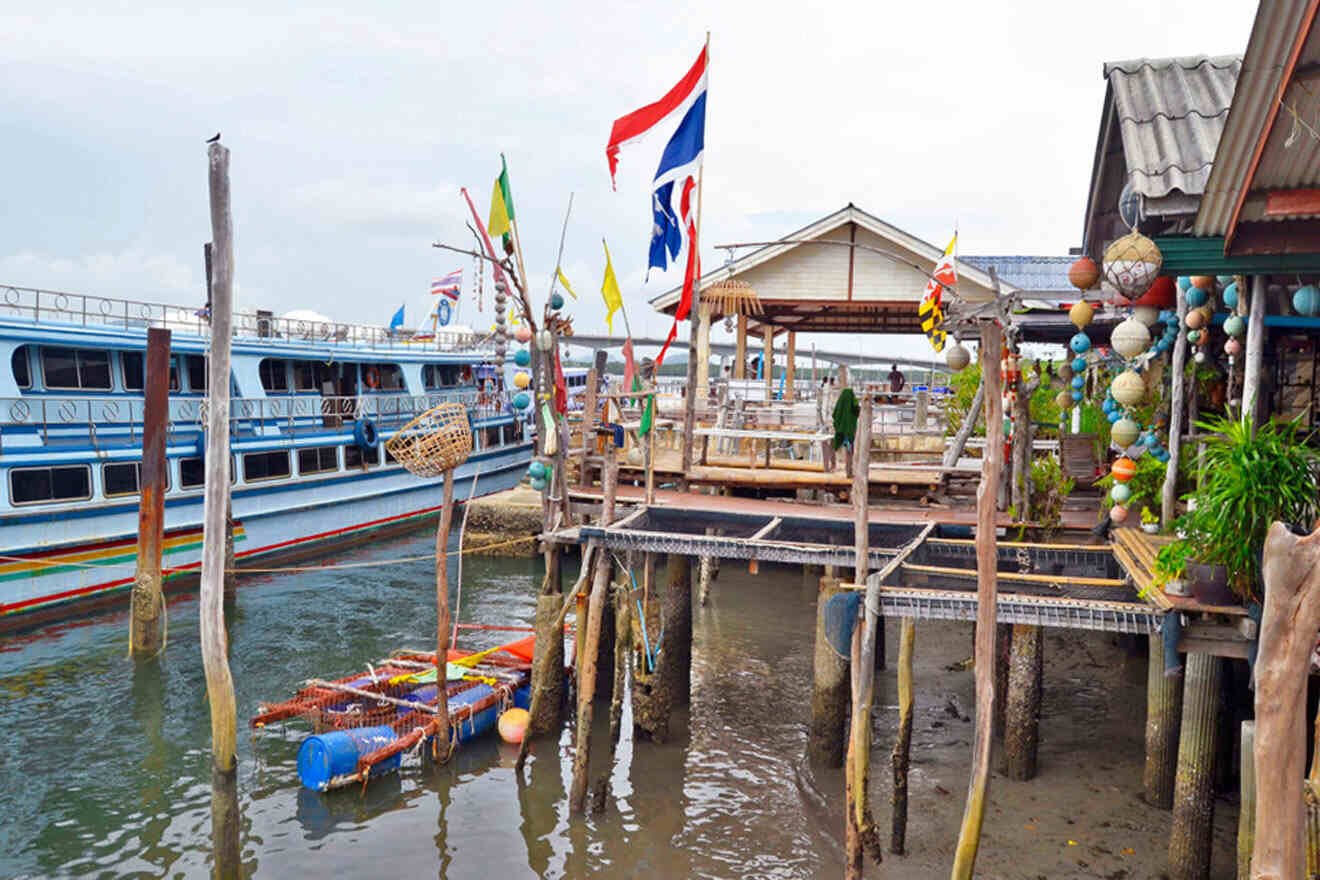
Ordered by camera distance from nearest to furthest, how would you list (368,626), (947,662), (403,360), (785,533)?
(785,533) → (947,662) → (368,626) → (403,360)

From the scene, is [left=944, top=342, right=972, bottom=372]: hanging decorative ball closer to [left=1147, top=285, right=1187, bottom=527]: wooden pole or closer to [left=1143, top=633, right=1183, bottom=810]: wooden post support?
[left=1147, top=285, right=1187, bottom=527]: wooden pole

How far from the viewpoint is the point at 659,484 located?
621 inches

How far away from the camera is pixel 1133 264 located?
802 centimetres

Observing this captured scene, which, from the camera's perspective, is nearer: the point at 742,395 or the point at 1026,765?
the point at 1026,765

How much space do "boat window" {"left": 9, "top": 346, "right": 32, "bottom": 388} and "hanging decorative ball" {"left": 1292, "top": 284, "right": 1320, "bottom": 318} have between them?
68.3 ft

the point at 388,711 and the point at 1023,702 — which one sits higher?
the point at 1023,702

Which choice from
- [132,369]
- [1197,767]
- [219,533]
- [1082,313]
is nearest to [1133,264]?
[1082,313]

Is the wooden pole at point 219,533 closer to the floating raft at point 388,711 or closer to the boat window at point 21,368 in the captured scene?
the floating raft at point 388,711

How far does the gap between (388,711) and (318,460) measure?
14822 millimetres

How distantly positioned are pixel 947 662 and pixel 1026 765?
14.1ft

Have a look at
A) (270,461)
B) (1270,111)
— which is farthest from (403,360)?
(1270,111)

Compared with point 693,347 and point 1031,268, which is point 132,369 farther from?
point 1031,268

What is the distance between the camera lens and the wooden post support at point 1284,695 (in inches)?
185

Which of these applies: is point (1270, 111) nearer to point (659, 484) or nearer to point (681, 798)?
point (681, 798)
